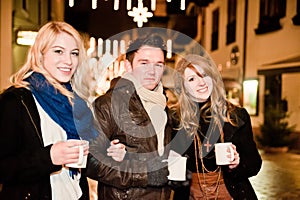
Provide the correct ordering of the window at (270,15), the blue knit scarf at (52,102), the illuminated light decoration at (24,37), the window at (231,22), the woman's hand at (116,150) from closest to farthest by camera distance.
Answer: the blue knit scarf at (52,102)
the woman's hand at (116,150)
the illuminated light decoration at (24,37)
the window at (270,15)
the window at (231,22)

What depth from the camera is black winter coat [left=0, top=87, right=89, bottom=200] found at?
206 cm

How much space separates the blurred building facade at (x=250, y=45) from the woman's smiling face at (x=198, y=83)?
6.64 metres

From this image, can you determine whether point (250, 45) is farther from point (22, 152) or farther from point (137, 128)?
point (22, 152)

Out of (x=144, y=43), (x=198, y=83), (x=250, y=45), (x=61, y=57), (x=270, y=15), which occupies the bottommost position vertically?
(x=198, y=83)

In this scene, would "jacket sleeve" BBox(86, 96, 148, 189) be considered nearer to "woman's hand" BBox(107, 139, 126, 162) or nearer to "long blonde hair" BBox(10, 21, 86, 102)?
"woman's hand" BBox(107, 139, 126, 162)

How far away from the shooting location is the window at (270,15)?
49.5 ft

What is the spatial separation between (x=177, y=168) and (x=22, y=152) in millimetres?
837

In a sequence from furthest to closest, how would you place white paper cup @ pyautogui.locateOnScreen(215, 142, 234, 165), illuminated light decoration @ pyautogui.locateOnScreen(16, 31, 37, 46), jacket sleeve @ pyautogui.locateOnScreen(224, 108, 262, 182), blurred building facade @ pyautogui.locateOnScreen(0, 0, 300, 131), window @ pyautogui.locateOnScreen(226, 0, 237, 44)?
window @ pyautogui.locateOnScreen(226, 0, 237, 44)
blurred building facade @ pyautogui.locateOnScreen(0, 0, 300, 131)
illuminated light decoration @ pyautogui.locateOnScreen(16, 31, 37, 46)
jacket sleeve @ pyautogui.locateOnScreen(224, 108, 262, 182)
white paper cup @ pyautogui.locateOnScreen(215, 142, 234, 165)

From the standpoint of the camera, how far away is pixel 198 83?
2850mm

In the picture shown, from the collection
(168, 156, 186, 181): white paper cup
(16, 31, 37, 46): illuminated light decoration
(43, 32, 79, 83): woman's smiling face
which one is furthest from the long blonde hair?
(16, 31, 37, 46): illuminated light decoration

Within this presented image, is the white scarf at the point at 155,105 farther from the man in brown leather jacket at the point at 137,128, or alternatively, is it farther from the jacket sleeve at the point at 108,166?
the jacket sleeve at the point at 108,166

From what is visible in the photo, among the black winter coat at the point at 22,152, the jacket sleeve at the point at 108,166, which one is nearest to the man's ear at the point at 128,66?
the jacket sleeve at the point at 108,166

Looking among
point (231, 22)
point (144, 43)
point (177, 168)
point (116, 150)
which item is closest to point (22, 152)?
point (116, 150)

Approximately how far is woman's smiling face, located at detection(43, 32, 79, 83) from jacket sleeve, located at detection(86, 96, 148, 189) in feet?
1.12
